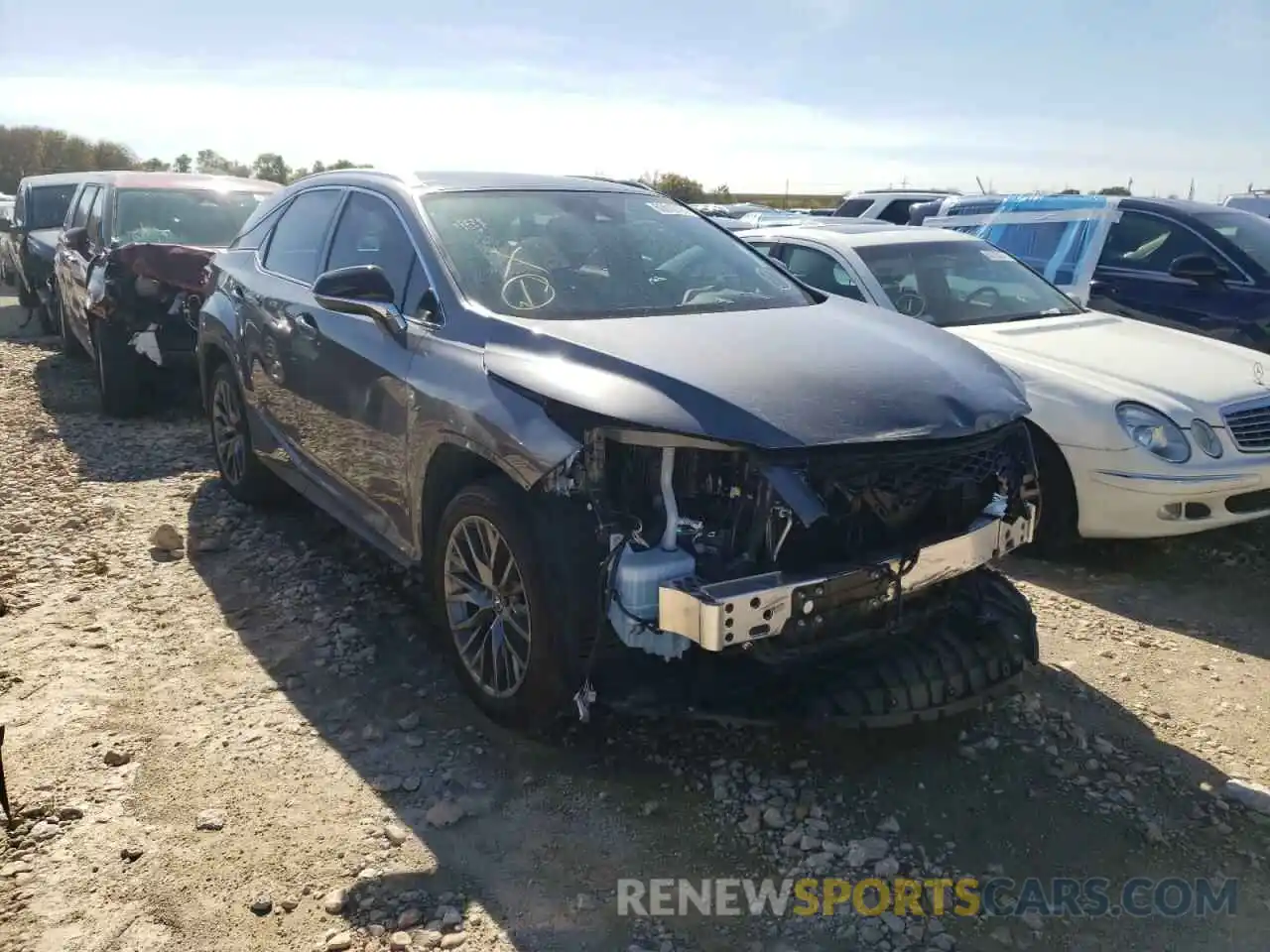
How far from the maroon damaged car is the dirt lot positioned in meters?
2.85

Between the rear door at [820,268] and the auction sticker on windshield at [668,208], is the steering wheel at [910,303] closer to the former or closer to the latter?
the rear door at [820,268]

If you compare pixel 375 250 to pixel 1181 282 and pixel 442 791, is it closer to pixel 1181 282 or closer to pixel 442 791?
pixel 442 791

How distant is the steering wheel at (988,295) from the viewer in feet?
20.5

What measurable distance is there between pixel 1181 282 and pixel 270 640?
6506 millimetres

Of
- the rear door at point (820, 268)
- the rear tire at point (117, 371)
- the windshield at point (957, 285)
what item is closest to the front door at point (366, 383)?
the rear door at point (820, 268)

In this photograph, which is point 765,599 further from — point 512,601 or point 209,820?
point 209,820

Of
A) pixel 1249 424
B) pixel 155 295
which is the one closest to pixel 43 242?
pixel 155 295

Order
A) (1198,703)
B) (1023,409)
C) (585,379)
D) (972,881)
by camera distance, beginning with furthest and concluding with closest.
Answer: (1198,703)
(1023,409)
(585,379)
(972,881)

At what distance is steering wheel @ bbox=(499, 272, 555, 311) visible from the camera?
3635mm

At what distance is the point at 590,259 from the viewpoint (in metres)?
4.04

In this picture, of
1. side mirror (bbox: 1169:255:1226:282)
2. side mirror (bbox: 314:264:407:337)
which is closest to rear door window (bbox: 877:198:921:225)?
side mirror (bbox: 1169:255:1226:282)

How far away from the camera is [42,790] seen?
319 centimetres

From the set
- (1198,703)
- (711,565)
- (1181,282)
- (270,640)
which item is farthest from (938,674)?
(1181,282)

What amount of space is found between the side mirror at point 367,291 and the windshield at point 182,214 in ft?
16.9
